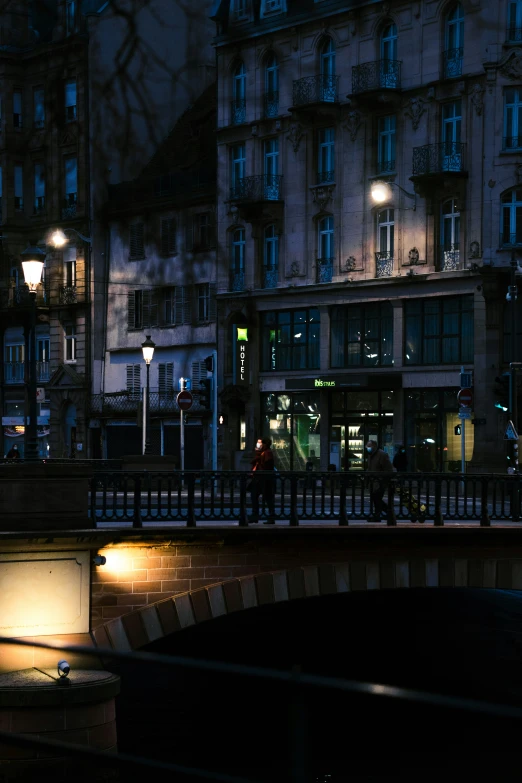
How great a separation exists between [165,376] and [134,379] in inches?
77.7

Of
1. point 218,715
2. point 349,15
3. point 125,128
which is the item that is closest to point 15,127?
point 349,15

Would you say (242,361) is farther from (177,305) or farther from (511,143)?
(511,143)

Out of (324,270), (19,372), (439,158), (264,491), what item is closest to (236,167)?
(324,270)

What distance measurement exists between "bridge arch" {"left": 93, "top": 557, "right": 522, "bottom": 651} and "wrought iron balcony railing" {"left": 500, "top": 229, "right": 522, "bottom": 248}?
2315 cm

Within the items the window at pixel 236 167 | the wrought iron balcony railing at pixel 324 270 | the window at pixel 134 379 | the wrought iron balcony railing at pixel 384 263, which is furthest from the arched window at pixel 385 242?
the window at pixel 134 379

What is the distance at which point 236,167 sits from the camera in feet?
179

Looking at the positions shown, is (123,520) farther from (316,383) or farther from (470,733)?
(316,383)

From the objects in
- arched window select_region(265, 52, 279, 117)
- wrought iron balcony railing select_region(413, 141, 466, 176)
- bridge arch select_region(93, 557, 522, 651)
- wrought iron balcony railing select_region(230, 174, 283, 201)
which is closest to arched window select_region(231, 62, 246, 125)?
arched window select_region(265, 52, 279, 117)

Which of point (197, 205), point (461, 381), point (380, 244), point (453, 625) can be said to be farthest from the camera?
point (197, 205)

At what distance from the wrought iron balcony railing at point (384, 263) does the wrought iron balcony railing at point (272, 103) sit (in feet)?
24.9

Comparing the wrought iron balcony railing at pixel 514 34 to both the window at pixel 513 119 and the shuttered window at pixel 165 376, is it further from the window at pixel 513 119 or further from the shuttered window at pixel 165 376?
the shuttered window at pixel 165 376

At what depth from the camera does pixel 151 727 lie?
75.7ft

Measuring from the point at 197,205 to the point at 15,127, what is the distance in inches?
397

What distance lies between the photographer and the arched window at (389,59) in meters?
48.3
